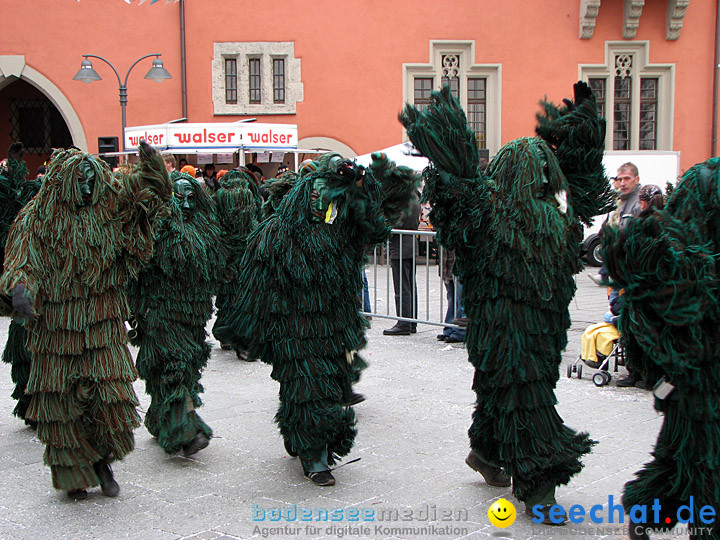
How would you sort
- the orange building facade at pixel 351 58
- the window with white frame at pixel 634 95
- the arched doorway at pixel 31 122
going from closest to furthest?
the orange building facade at pixel 351 58 < the window with white frame at pixel 634 95 < the arched doorway at pixel 31 122

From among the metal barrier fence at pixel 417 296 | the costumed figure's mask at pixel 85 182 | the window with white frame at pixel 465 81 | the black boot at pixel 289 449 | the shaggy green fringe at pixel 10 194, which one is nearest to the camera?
the costumed figure's mask at pixel 85 182

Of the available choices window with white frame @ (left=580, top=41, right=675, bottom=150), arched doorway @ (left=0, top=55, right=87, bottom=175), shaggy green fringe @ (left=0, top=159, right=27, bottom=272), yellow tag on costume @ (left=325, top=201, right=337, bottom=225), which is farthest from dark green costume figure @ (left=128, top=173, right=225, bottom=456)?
arched doorway @ (left=0, top=55, right=87, bottom=175)

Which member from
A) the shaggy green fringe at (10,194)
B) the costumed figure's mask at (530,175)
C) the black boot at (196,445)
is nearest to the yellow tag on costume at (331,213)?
the costumed figure's mask at (530,175)

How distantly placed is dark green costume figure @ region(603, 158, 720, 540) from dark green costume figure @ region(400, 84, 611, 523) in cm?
82

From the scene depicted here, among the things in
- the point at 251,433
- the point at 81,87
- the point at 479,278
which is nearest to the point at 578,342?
the point at 251,433

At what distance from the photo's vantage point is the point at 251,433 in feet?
18.5

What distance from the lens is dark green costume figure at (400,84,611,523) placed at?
155 inches

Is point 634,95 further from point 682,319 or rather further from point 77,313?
point 682,319

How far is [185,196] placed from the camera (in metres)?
5.34

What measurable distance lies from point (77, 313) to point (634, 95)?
801 inches

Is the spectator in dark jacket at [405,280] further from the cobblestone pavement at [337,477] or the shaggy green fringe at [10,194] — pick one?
the shaggy green fringe at [10,194]

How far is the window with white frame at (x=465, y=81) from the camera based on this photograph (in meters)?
20.9

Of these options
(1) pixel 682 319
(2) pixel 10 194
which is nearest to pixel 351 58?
(2) pixel 10 194

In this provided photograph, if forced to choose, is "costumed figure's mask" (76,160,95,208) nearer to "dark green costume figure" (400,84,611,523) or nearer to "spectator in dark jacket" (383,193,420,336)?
"dark green costume figure" (400,84,611,523)
